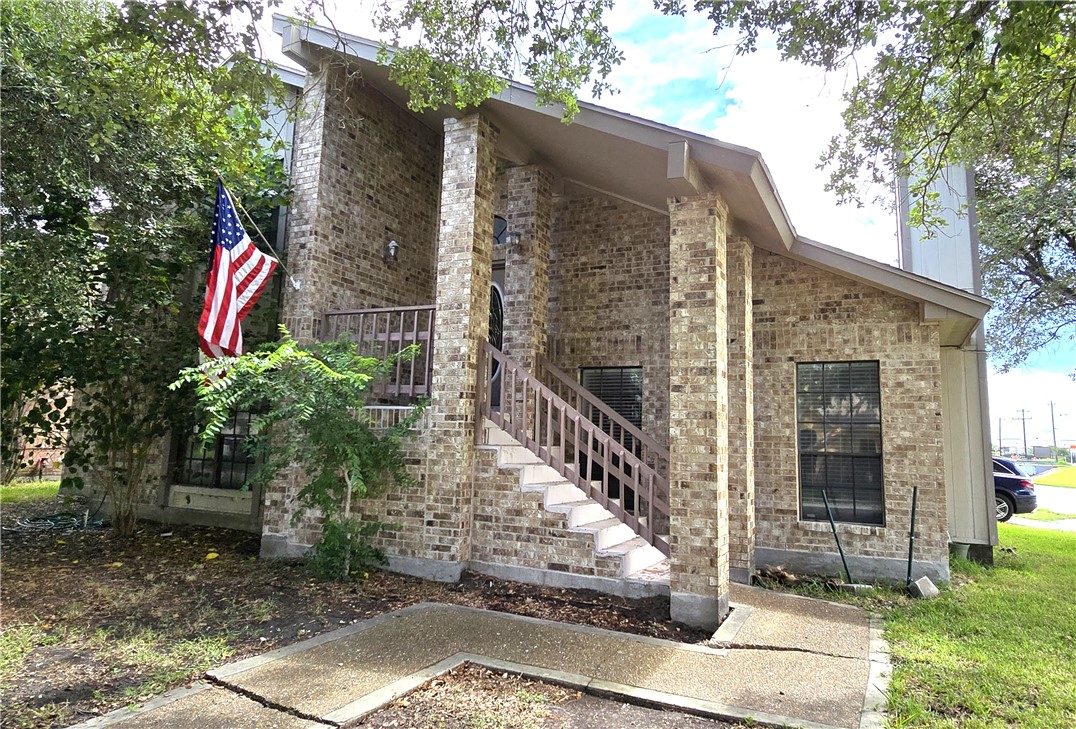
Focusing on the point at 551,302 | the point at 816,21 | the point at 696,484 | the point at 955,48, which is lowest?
the point at 696,484

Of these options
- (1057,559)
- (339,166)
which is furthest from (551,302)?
(1057,559)

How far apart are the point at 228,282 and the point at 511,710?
17.0ft

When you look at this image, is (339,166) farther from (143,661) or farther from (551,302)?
(143,661)

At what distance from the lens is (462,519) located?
6.18 m

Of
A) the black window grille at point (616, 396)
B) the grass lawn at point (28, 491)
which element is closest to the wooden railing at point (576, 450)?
the black window grille at point (616, 396)

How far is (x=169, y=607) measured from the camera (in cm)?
532

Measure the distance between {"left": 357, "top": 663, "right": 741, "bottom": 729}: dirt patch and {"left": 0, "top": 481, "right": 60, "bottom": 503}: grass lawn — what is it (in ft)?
37.1

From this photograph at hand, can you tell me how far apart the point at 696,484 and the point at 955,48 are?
3.74 metres

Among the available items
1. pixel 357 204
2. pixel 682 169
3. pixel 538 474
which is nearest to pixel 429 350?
pixel 538 474

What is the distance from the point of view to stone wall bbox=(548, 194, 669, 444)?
318 inches

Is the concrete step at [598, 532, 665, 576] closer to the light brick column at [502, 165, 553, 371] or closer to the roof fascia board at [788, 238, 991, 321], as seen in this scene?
the light brick column at [502, 165, 553, 371]

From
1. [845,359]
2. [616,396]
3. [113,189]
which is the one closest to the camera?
[113,189]

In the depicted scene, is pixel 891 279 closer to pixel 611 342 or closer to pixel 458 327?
pixel 611 342

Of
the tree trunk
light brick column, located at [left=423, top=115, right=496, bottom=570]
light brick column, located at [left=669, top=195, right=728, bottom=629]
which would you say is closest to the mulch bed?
the tree trunk
